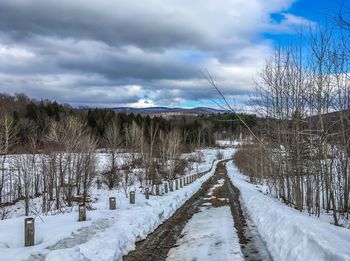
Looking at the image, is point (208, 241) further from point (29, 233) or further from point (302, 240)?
point (29, 233)

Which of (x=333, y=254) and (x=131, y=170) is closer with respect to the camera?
(x=333, y=254)

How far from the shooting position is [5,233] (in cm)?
1014

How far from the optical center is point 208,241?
10.6 meters

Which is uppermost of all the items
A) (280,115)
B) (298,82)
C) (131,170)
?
(298,82)

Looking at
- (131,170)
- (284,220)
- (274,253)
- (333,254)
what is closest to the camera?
(333,254)

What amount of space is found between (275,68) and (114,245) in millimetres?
13507

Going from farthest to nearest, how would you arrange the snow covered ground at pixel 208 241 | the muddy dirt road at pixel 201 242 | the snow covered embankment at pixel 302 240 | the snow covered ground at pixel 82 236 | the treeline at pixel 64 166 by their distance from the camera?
the treeline at pixel 64 166 → the muddy dirt road at pixel 201 242 → the snow covered ground at pixel 208 241 → the snow covered ground at pixel 82 236 → the snow covered embankment at pixel 302 240

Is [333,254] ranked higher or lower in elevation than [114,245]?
higher

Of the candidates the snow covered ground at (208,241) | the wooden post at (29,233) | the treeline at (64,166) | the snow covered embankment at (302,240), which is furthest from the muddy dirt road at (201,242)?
the treeline at (64,166)

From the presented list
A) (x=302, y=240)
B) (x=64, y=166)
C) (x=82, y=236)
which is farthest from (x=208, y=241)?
(x=64, y=166)

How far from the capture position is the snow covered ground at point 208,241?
9039 millimetres

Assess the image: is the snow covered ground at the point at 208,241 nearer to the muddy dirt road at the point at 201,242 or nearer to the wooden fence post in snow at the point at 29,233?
the muddy dirt road at the point at 201,242

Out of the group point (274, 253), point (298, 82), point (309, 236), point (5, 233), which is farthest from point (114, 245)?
point (298, 82)

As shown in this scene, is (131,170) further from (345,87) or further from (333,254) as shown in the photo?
(333,254)
